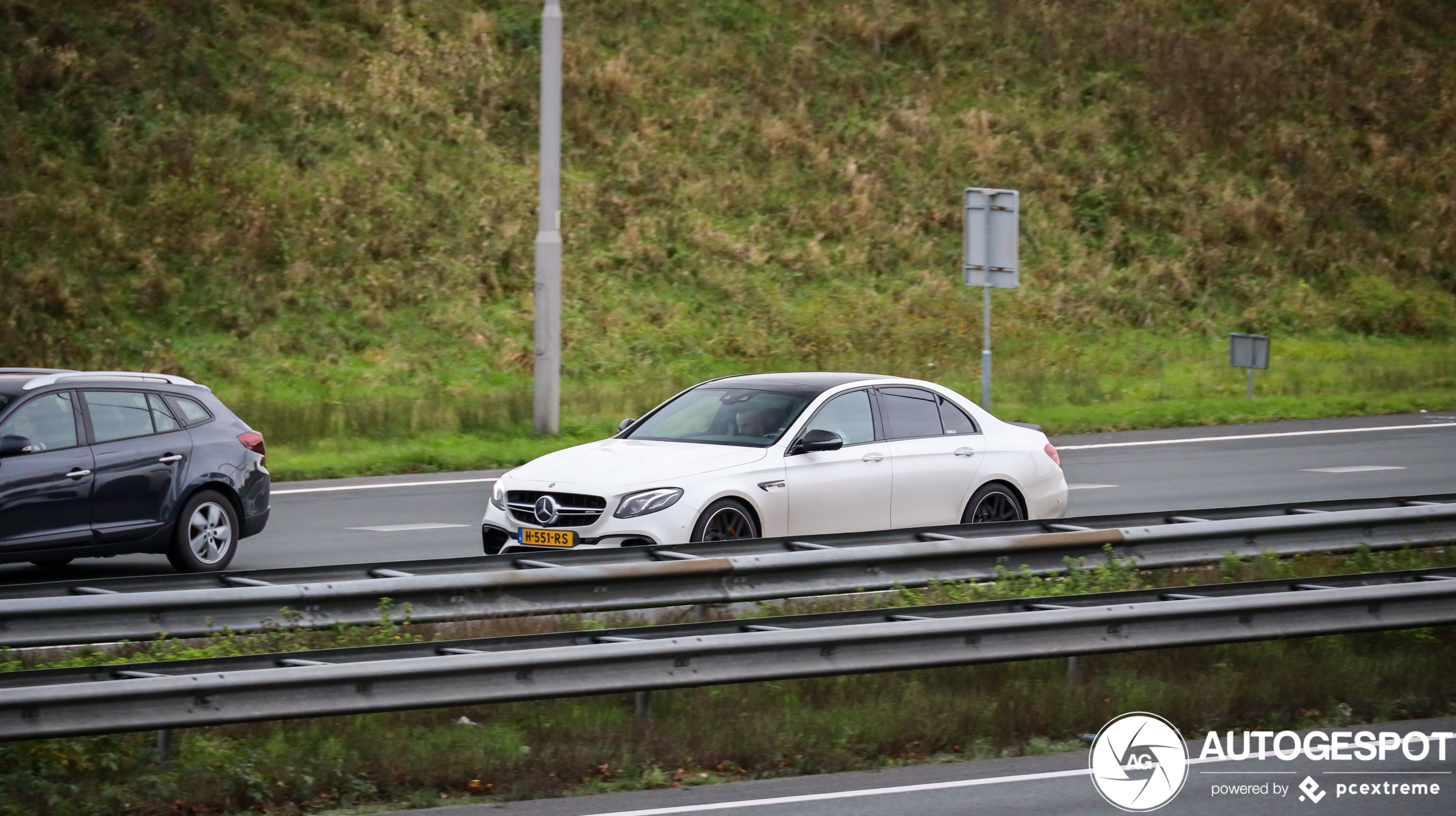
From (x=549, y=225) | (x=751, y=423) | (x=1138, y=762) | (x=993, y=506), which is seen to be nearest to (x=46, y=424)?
(x=751, y=423)

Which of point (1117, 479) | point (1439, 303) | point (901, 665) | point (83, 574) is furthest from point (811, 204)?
point (901, 665)

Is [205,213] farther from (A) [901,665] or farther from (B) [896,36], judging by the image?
(A) [901,665]

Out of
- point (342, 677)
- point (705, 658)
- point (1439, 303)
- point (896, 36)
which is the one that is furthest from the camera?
point (896, 36)

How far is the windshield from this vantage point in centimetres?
1200

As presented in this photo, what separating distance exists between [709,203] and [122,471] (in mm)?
25633

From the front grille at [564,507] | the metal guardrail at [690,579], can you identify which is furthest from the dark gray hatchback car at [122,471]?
the metal guardrail at [690,579]

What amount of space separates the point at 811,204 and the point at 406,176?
9253 millimetres

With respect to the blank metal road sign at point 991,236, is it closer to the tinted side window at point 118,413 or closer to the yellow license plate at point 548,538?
the yellow license plate at point 548,538

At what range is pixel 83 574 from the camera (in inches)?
494

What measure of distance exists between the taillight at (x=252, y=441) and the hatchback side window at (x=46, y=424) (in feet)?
4.86

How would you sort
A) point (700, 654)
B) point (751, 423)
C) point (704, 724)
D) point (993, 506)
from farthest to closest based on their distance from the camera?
point (993, 506)
point (751, 423)
point (704, 724)
point (700, 654)

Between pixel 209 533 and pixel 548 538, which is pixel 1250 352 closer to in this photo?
pixel 548 538

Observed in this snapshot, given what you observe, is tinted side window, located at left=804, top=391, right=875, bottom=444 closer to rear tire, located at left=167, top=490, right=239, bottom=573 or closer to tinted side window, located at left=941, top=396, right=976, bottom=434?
tinted side window, located at left=941, top=396, right=976, bottom=434

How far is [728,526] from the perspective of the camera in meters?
11.3
